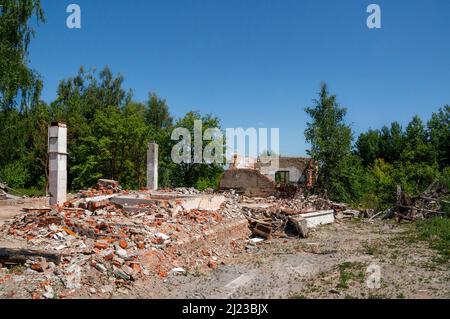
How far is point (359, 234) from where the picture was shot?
14.2 meters

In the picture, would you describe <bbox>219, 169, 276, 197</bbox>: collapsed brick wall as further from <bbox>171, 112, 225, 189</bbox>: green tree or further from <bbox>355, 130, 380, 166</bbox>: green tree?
<bbox>355, 130, 380, 166</bbox>: green tree

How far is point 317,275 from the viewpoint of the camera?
26.0 feet

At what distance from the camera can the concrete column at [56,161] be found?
12.1 meters

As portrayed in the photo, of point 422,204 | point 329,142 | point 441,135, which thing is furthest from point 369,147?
point 422,204

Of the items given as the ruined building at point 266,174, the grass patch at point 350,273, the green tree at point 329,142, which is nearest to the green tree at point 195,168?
the ruined building at point 266,174

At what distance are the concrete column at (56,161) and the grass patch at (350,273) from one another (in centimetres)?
843

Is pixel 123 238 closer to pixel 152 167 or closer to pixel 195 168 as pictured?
pixel 152 167

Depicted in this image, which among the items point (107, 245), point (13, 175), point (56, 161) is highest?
point (56, 161)

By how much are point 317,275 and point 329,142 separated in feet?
50.9

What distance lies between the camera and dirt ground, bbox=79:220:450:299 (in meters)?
6.72

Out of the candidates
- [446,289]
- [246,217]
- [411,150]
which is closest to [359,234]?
[246,217]

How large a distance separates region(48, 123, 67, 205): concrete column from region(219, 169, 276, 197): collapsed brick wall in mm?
11910

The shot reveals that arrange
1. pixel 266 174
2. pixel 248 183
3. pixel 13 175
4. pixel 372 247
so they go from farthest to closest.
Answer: pixel 13 175, pixel 266 174, pixel 248 183, pixel 372 247
